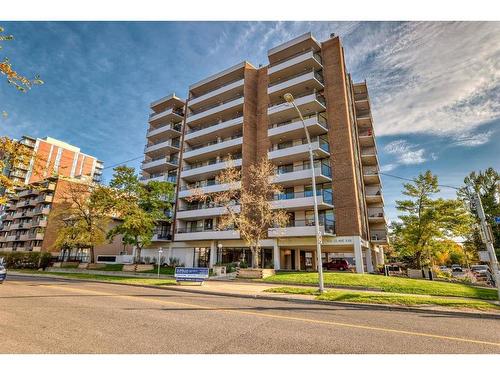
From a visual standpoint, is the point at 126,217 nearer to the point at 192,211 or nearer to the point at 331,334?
the point at 192,211

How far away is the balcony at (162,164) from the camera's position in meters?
43.8

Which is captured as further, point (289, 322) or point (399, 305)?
point (399, 305)

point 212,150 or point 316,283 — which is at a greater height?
point 212,150

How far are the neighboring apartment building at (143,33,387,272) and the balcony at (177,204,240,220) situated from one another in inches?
5.5

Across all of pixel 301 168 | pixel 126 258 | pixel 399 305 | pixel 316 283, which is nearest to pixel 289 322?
pixel 399 305

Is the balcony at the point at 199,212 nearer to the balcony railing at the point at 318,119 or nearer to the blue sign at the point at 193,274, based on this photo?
the balcony railing at the point at 318,119

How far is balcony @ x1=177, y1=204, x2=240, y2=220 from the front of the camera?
3467cm

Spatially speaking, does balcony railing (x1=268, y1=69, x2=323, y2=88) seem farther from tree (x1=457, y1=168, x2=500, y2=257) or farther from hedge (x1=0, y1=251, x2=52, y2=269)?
hedge (x1=0, y1=251, x2=52, y2=269)

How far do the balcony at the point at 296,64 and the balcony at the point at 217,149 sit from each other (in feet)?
31.6

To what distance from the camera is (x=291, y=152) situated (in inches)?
1208

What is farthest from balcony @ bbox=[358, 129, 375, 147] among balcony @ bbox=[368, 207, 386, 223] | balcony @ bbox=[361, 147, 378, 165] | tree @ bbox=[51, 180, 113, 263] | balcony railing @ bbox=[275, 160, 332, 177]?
tree @ bbox=[51, 180, 113, 263]

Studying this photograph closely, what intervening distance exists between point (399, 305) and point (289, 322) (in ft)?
18.4

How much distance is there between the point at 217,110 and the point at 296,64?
12878mm

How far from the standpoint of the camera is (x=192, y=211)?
121 feet
